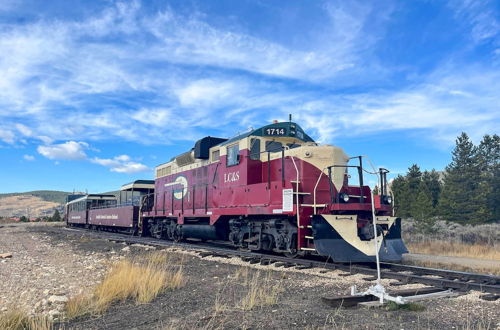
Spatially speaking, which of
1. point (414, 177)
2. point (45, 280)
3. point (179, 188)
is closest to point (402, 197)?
point (414, 177)

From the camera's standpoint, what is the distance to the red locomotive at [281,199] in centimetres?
978

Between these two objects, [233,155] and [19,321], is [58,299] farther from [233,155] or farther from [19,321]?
[233,155]

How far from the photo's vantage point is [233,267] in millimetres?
10148

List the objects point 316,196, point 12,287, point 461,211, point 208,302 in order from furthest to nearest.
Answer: point 461,211, point 316,196, point 12,287, point 208,302

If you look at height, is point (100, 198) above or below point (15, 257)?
above

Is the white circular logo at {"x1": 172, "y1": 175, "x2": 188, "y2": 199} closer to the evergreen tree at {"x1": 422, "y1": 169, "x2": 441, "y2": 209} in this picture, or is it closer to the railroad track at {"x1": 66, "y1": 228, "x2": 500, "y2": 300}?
the railroad track at {"x1": 66, "y1": 228, "x2": 500, "y2": 300}

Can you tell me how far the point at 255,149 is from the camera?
12.7 metres

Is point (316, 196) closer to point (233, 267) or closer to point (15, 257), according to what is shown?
point (233, 267)

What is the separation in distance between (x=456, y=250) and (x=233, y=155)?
8799 mm

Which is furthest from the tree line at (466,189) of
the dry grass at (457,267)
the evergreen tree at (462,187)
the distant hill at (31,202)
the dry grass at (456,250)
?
the distant hill at (31,202)

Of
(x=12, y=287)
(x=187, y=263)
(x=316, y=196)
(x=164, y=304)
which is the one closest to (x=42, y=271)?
(x=12, y=287)

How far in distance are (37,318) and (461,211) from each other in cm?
2991

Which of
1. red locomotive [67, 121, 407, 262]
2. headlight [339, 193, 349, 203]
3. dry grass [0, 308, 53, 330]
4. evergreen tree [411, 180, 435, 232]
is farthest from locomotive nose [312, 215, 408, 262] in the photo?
evergreen tree [411, 180, 435, 232]

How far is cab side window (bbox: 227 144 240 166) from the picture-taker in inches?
513
